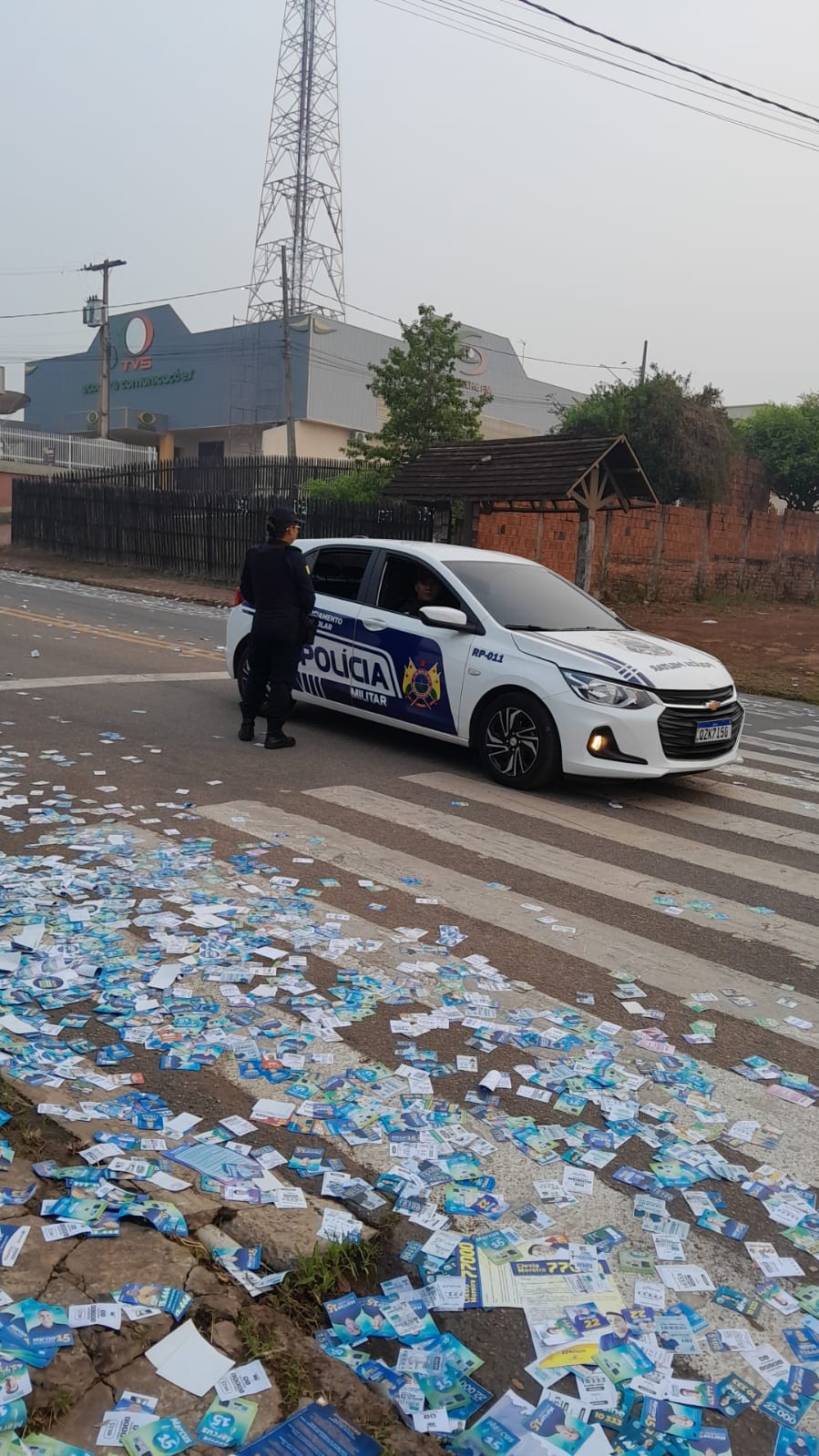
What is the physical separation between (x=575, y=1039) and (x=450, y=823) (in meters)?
2.86

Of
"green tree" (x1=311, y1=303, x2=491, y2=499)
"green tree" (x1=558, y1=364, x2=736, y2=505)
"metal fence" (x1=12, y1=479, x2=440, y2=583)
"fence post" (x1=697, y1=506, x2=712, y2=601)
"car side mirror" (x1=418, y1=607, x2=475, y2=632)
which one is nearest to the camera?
"car side mirror" (x1=418, y1=607, x2=475, y2=632)

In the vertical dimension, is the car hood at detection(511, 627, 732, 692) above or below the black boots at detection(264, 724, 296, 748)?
above

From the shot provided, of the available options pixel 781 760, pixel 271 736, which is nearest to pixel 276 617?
pixel 271 736

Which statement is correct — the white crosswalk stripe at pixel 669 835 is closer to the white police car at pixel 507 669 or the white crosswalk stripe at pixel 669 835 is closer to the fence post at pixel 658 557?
the white police car at pixel 507 669

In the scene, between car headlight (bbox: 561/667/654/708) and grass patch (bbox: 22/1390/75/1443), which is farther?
car headlight (bbox: 561/667/654/708)

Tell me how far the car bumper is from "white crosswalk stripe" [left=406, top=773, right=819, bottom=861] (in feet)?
0.91

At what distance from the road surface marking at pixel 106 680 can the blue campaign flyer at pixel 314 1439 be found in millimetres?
9082

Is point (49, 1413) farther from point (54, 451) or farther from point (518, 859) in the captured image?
point (54, 451)

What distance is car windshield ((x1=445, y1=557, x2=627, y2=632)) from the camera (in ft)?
27.3

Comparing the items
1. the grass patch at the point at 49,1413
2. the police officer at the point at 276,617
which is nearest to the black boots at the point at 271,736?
the police officer at the point at 276,617

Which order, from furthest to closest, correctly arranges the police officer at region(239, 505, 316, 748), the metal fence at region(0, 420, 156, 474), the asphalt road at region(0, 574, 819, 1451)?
the metal fence at region(0, 420, 156, 474) → the police officer at region(239, 505, 316, 748) → the asphalt road at region(0, 574, 819, 1451)

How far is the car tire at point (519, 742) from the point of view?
25.0 ft

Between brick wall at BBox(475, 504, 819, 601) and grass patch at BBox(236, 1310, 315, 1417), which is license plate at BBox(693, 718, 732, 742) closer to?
grass patch at BBox(236, 1310, 315, 1417)

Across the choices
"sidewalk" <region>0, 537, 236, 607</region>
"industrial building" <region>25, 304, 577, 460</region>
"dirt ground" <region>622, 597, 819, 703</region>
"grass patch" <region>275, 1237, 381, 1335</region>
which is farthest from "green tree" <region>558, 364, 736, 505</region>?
"grass patch" <region>275, 1237, 381, 1335</region>
